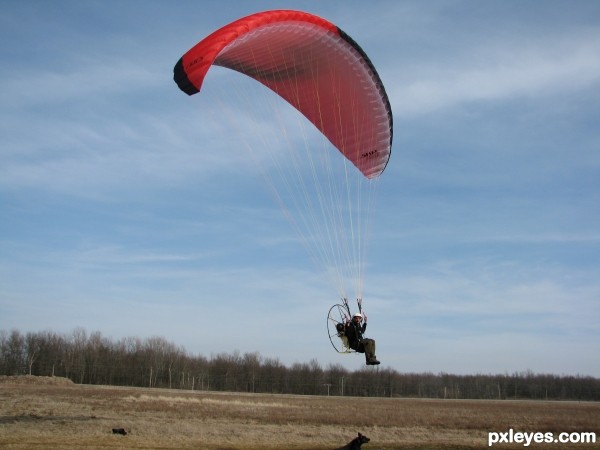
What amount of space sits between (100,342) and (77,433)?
7882cm

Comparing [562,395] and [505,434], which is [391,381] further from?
[505,434]

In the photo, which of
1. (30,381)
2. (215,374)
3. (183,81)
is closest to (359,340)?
(183,81)

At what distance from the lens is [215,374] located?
9350 centimetres

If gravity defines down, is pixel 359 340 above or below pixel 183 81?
below

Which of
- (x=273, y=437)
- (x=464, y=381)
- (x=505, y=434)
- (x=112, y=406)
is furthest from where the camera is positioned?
(x=464, y=381)

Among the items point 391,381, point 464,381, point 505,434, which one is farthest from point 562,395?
point 505,434

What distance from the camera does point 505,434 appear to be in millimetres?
22516

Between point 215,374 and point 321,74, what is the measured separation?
83799 mm

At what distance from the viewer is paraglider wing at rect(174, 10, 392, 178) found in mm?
13508

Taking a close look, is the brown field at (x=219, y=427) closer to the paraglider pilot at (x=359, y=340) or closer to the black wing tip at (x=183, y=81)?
the paraglider pilot at (x=359, y=340)

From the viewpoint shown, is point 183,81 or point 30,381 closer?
point 183,81

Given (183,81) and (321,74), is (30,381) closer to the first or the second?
(321,74)

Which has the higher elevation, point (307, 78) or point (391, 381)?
point (307, 78)

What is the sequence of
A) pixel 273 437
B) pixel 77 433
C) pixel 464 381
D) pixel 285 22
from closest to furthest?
pixel 285 22 → pixel 77 433 → pixel 273 437 → pixel 464 381
